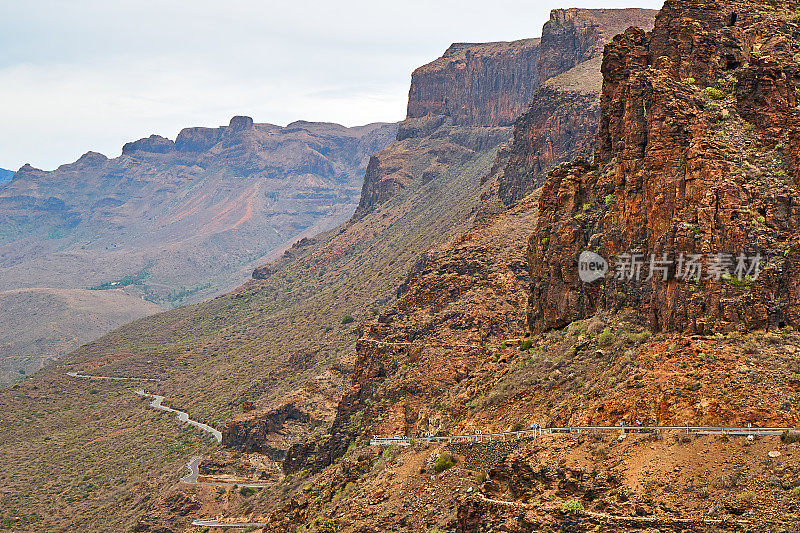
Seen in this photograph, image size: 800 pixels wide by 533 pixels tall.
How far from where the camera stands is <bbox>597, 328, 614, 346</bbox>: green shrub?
125 feet

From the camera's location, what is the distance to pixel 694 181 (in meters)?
35.0

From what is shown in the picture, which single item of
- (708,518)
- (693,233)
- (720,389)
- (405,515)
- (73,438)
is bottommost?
(73,438)

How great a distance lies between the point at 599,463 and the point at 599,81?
95074 millimetres

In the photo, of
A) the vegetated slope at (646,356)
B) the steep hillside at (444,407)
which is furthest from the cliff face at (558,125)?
the vegetated slope at (646,356)

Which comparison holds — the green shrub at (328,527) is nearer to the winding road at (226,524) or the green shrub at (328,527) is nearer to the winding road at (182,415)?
the winding road at (226,524)

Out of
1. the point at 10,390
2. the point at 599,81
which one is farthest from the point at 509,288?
→ the point at 10,390

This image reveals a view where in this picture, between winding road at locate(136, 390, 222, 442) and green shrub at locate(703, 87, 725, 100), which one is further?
winding road at locate(136, 390, 222, 442)

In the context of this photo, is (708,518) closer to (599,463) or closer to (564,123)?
(599,463)

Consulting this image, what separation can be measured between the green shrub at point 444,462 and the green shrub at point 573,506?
977 cm

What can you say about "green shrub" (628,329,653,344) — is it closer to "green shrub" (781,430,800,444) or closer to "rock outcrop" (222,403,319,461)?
"green shrub" (781,430,800,444)

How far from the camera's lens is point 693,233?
113ft

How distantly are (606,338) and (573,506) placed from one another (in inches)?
353

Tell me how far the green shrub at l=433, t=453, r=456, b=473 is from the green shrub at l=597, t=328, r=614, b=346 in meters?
7.28

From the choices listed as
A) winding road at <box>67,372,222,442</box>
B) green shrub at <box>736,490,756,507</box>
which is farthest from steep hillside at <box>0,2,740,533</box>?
winding road at <box>67,372,222,442</box>
